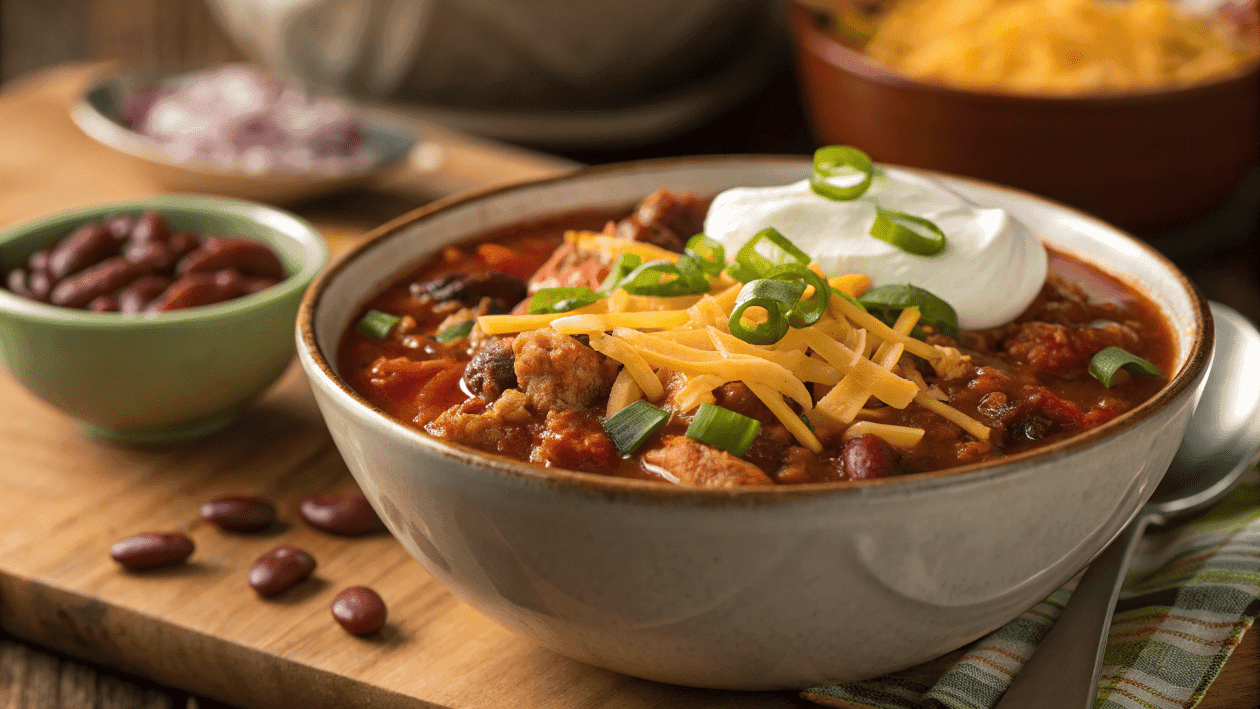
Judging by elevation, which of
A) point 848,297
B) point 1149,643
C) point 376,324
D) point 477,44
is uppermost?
point 848,297

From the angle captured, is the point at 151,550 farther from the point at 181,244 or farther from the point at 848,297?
the point at 848,297

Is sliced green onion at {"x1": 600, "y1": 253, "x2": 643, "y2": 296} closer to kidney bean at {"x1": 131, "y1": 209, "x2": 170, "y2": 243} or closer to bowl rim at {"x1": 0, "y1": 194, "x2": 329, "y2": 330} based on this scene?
bowl rim at {"x1": 0, "y1": 194, "x2": 329, "y2": 330}

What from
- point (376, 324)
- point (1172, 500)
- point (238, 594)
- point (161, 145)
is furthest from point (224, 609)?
point (161, 145)

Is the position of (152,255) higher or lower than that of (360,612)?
higher

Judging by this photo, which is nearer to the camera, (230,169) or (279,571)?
(279,571)

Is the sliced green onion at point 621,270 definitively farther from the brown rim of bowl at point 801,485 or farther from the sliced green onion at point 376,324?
the brown rim of bowl at point 801,485

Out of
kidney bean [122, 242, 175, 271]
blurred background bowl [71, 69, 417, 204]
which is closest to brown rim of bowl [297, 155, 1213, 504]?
kidney bean [122, 242, 175, 271]
